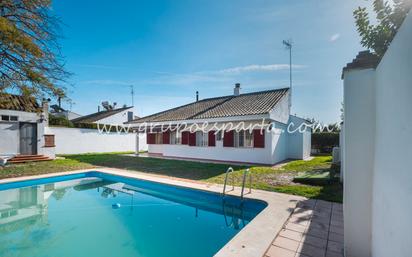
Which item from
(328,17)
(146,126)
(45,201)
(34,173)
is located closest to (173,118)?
(146,126)

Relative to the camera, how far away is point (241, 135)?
2108 centimetres

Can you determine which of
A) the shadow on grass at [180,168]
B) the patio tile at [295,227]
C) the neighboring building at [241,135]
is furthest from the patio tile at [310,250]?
the neighboring building at [241,135]

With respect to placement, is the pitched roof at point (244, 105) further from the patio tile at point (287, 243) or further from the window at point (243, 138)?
the patio tile at point (287, 243)

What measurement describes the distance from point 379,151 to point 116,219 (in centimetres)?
936

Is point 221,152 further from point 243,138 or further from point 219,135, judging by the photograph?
point 243,138

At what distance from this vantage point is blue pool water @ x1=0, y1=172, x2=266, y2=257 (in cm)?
702

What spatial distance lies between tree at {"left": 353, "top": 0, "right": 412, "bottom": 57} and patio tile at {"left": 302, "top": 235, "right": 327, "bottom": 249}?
878 cm

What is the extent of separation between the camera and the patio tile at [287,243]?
5316 millimetres

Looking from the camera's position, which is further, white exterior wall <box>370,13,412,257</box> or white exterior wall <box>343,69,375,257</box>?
white exterior wall <box>343,69,375,257</box>

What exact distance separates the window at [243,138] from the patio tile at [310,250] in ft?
49.8

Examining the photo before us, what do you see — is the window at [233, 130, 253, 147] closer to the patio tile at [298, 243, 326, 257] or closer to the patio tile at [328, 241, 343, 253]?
the patio tile at [328, 241, 343, 253]

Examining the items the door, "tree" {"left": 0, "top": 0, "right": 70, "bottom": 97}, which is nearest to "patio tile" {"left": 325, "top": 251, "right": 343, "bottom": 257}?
"tree" {"left": 0, "top": 0, "right": 70, "bottom": 97}

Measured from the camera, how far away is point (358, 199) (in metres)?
4.55

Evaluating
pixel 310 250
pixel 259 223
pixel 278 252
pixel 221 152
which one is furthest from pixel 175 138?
pixel 310 250
